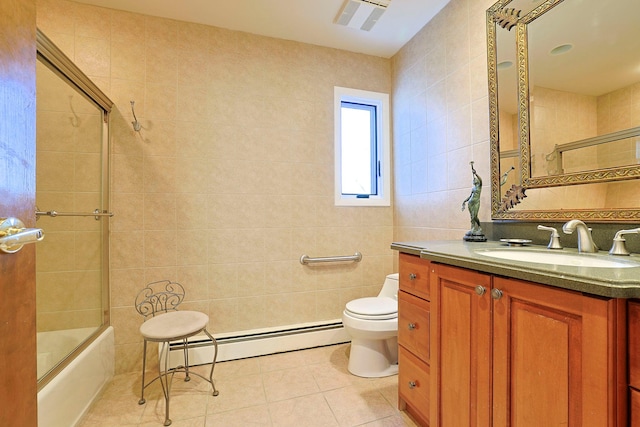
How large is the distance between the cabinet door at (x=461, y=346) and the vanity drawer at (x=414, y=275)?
0.11 meters

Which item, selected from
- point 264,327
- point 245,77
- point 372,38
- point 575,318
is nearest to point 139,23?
point 245,77

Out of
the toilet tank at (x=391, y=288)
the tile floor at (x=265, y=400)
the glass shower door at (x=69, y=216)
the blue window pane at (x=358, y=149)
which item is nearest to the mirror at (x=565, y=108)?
the toilet tank at (x=391, y=288)

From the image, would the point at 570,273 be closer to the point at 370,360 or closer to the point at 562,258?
the point at 562,258

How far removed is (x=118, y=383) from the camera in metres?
1.78

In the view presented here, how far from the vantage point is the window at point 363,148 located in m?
2.41

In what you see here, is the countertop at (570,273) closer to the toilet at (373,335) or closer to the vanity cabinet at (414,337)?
the vanity cabinet at (414,337)

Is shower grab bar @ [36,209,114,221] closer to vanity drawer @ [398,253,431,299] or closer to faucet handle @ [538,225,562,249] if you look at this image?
vanity drawer @ [398,253,431,299]

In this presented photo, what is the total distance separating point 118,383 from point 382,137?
2.63m

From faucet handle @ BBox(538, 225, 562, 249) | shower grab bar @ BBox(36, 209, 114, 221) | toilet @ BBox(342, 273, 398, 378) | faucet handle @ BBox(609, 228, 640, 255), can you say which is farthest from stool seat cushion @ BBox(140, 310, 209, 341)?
faucet handle @ BBox(609, 228, 640, 255)

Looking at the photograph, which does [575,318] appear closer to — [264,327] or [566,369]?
[566,369]

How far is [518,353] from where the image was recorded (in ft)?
2.68

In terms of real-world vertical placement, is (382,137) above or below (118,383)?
above

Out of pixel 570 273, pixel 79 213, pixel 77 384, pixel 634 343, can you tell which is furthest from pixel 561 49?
pixel 77 384

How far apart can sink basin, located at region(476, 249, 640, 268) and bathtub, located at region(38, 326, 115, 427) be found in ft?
6.34
